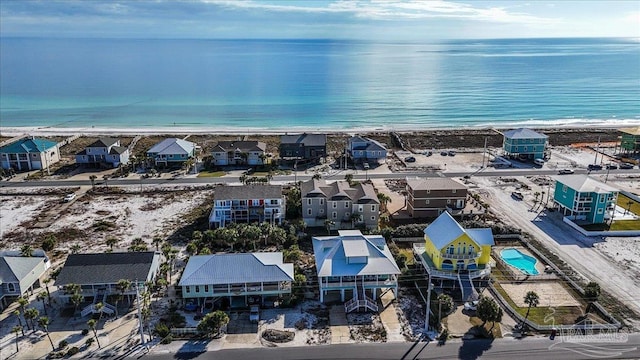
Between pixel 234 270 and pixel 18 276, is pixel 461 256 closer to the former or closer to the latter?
pixel 234 270

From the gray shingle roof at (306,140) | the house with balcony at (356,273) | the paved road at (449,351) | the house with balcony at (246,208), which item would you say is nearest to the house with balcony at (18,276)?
the paved road at (449,351)

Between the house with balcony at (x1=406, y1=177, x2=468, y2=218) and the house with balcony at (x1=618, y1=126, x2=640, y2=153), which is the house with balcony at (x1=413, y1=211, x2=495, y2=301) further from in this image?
the house with balcony at (x1=618, y1=126, x2=640, y2=153)

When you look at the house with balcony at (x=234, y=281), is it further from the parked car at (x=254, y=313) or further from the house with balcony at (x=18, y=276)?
the house with balcony at (x=18, y=276)

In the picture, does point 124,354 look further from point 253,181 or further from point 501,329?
point 253,181

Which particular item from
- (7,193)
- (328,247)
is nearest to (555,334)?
(328,247)

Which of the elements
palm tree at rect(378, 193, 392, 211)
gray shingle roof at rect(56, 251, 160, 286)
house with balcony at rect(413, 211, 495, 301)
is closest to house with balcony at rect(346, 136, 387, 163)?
palm tree at rect(378, 193, 392, 211)

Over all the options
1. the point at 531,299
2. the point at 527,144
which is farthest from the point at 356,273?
the point at 527,144
